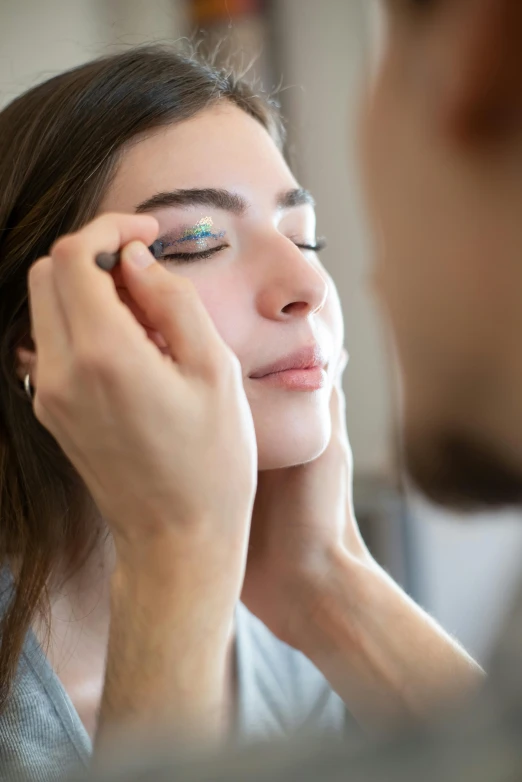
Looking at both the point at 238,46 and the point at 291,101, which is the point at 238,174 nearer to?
the point at 238,46

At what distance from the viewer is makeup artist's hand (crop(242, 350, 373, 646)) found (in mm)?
856

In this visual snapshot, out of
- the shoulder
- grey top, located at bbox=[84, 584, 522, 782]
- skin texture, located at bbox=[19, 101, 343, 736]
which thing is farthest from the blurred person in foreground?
the shoulder

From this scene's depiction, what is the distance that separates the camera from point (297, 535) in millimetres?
878

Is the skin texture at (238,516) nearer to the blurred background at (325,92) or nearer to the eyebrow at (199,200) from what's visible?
the eyebrow at (199,200)

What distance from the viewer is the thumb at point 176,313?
0.57 m

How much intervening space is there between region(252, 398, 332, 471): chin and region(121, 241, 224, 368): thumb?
0.18m

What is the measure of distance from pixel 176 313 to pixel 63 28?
1246 millimetres

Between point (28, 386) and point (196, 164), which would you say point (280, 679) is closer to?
point (28, 386)

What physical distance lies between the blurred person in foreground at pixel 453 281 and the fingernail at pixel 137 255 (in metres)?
0.39

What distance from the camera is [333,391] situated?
94 centimetres

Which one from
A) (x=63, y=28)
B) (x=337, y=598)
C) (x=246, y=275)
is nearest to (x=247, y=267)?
(x=246, y=275)

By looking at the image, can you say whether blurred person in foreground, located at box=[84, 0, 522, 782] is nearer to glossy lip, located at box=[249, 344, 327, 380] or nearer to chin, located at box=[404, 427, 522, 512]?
chin, located at box=[404, 427, 522, 512]

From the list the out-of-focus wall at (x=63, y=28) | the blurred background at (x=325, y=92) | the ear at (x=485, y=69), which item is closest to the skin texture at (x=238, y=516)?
the ear at (x=485, y=69)

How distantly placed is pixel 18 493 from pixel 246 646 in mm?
366
